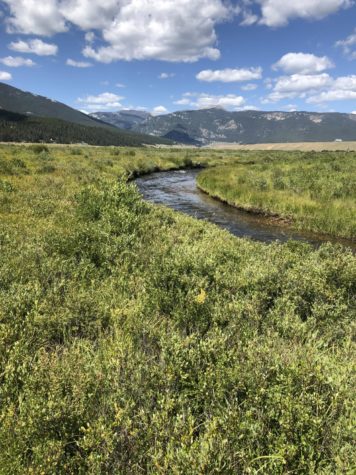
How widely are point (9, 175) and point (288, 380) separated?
27.2 m

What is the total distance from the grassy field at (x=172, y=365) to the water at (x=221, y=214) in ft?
28.0

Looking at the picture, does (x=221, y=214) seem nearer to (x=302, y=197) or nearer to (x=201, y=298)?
(x=302, y=197)

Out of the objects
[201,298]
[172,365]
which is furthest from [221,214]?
[172,365]

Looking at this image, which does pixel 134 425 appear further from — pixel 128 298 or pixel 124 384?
pixel 128 298

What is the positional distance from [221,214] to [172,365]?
68.7 ft

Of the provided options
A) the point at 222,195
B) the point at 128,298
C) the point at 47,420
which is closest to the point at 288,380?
the point at 47,420

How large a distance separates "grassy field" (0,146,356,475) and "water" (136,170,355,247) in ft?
28.0

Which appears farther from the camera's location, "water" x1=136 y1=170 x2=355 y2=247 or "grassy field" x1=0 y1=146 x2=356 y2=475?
"water" x1=136 y1=170 x2=355 y2=247

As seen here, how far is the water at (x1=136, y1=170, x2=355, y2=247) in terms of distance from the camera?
19.7 meters

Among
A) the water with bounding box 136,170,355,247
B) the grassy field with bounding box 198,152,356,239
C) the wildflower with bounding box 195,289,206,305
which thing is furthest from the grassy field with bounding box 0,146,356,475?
the grassy field with bounding box 198,152,356,239

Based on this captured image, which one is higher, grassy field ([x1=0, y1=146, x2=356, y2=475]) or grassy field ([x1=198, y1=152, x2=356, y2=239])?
grassy field ([x1=198, y1=152, x2=356, y2=239])

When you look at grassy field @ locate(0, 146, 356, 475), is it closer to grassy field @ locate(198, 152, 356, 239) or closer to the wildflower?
the wildflower

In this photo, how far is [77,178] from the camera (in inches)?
1166

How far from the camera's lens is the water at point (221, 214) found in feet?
64.6
